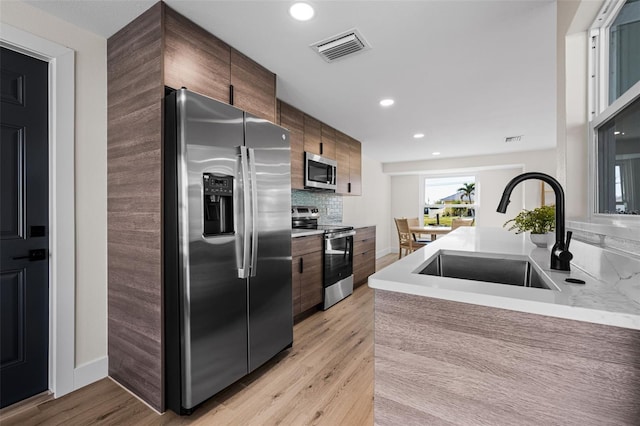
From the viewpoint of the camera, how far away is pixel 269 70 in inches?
96.9

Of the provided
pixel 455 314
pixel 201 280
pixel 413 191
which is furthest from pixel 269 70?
pixel 413 191

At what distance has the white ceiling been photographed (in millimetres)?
1730

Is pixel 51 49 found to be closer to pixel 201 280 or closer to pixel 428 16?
pixel 201 280

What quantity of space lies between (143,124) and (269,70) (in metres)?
1.15

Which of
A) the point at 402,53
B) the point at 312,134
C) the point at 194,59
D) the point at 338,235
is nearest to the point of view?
the point at 194,59

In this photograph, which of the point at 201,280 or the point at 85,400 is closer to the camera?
the point at 201,280

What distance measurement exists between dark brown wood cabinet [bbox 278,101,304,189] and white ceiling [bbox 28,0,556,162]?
0.11 m

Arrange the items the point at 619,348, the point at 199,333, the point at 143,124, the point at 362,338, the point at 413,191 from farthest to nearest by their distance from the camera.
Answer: the point at 413,191
the point at 362,338
the point at 143,124
the point at 199,333
the point at 619,348

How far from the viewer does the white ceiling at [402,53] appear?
1730 millimetres

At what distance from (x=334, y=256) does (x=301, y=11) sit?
8.03 feet

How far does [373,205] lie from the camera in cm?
684

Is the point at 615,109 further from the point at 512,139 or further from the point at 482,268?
the point at 512,139

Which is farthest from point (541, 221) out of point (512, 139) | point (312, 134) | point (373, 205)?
point (373, 205)

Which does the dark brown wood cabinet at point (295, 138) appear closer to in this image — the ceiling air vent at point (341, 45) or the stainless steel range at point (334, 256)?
the stainless steel range at point (334, 256)
